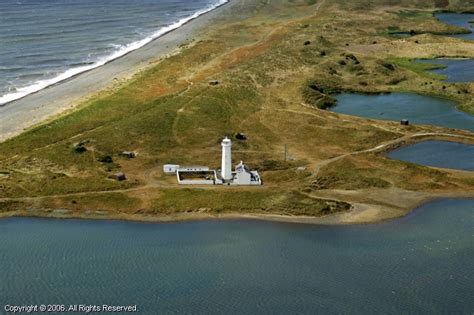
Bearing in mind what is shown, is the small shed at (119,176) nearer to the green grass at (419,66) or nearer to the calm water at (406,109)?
the calm water at (406,109)

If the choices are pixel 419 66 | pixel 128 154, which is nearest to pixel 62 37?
pixel 128 154

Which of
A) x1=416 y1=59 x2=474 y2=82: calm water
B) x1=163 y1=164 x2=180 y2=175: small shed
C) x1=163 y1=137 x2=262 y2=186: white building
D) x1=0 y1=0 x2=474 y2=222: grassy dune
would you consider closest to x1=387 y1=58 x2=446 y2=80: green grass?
x1=0 y1=0 x2=474 y2=222: grassy dune

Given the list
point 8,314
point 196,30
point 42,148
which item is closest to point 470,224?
point 8,314

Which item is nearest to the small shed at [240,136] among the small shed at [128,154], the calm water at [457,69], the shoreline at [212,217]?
the small shed at [128,154]

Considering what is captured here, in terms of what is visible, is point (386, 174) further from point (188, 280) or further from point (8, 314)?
point (8, 314)

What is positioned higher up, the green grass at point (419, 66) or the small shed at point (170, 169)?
the green grass at point (419, 66)

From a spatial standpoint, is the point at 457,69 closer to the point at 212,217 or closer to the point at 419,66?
the point at 419,66

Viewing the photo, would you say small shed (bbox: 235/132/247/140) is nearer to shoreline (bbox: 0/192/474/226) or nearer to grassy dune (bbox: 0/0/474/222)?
grassy dune (bbox: 0/0/474/222)
